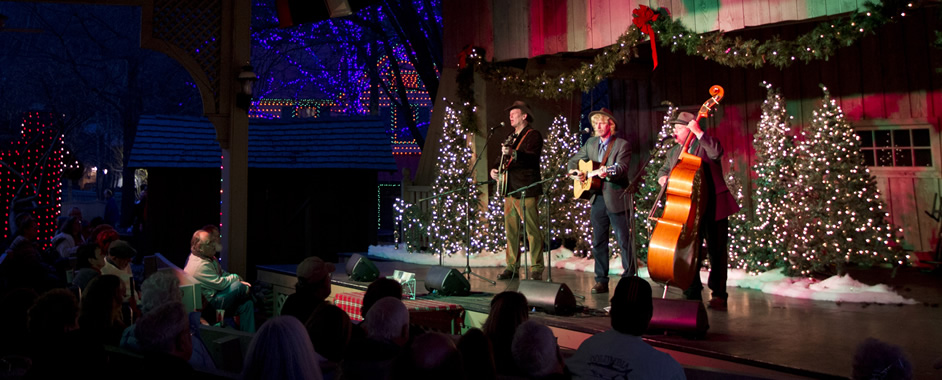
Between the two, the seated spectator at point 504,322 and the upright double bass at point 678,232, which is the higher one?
the upright double bass at point 678,232

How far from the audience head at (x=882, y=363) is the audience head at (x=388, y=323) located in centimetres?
207

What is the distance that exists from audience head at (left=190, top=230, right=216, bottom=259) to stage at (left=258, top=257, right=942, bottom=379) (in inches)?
83.5

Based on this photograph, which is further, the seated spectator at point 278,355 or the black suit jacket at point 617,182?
the black suit jacket at point 617,182

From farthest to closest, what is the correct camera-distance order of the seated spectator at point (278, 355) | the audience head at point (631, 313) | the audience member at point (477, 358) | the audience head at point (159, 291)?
the audience head at point (159, 291) → the audience head at point (631, 313) → the seated spectator at point (278, 355) → the audience member at point (477, 358)

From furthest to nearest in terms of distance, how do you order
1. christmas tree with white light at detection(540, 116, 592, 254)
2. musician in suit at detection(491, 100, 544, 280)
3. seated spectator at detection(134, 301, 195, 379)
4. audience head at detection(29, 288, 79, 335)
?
christmas tree with white light at detection(540, 116, 592, 254) → musician in suit at detection(491, 100, 544, 280) → audience head at detection(29, 288, 79, 335) → seated spectator at detection(134, 301, 195, 379)

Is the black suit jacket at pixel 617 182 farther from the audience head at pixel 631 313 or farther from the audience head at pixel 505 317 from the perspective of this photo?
the audience head at pixel 631 313

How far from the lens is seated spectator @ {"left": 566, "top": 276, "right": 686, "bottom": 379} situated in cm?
303

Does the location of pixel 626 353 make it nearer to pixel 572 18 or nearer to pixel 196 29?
pixel 196 29

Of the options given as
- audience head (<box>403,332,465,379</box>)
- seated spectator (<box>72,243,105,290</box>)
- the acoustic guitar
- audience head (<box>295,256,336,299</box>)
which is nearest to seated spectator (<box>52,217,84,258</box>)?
seated spectator (<box>72,243,105,290</box>)

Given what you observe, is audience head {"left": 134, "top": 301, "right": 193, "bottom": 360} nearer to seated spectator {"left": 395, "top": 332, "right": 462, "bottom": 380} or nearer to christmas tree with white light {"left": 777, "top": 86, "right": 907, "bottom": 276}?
seated spectator {"left": 395, "top": 332, "right": 462, "bottom": 380}

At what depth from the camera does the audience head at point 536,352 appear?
10.3ft

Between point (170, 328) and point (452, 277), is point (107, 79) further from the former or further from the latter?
point (170, 328)

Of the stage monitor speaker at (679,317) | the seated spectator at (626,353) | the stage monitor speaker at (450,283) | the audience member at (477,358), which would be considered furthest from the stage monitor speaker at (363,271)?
the audience member at (477,358)

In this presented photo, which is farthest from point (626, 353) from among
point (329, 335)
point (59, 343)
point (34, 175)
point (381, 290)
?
point (34, 175)
